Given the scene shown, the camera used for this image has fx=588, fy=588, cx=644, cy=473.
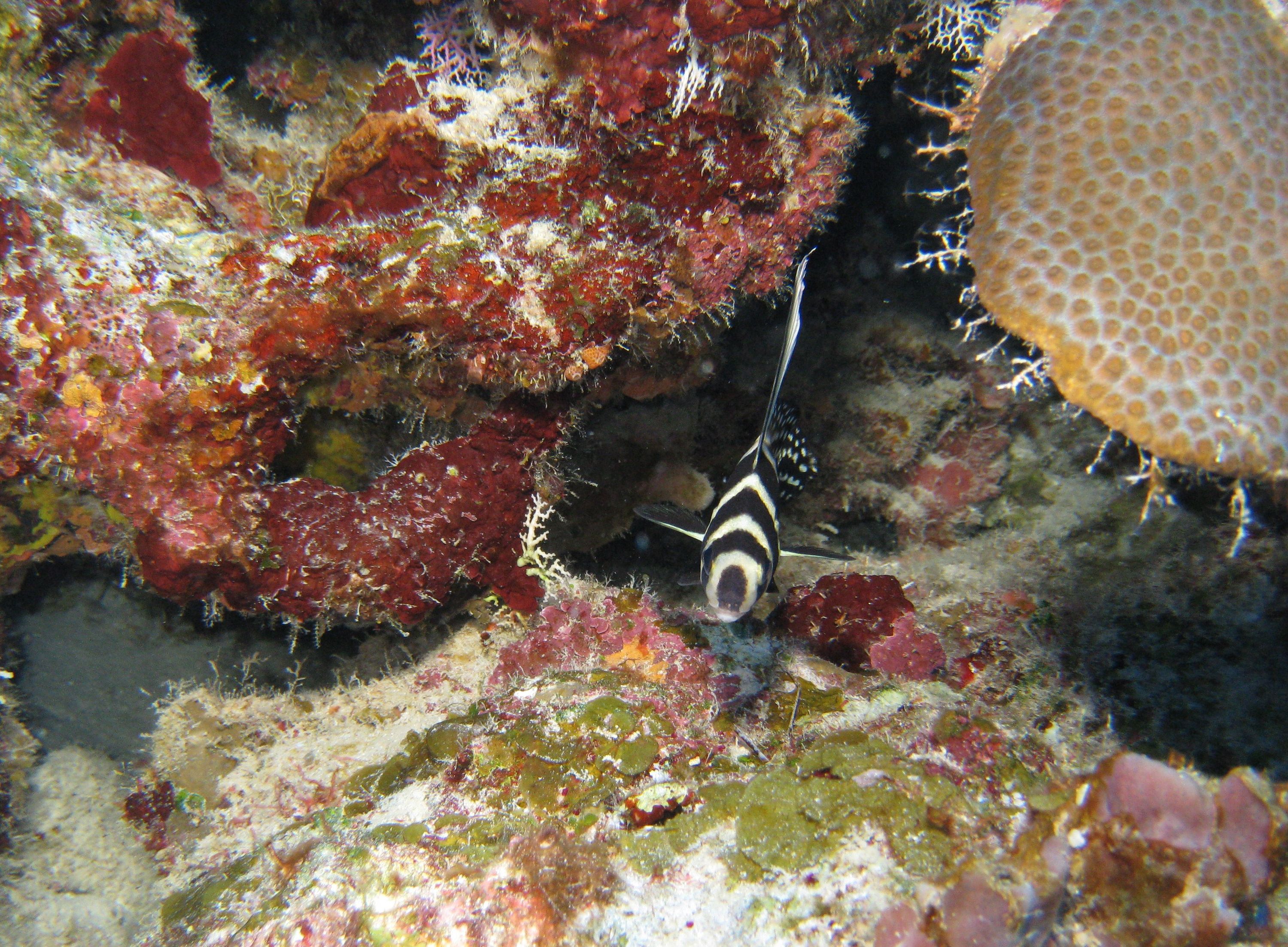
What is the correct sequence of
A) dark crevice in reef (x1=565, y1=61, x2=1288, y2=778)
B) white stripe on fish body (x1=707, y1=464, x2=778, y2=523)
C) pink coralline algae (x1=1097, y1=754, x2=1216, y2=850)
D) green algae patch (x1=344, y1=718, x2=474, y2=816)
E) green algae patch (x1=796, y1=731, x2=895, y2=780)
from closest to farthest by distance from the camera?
pink coralline algae (x1=1097, y1=754, x2=1216, y2=850) < green algae patch (x1=796, y1=731, x2=895, y2=780) < green algae patch (x1=344, y1=718, x2=474, y2=816) < white stripe on fish body (x1=707, y1=464, x2=778, y2=523) < dark crevice in reef (x1=565, y1=61, x2=1288, y2=778)

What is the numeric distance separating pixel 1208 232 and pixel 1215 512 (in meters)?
3.26

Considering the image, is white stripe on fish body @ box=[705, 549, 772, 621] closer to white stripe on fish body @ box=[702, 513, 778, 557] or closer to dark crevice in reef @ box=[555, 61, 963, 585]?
white stripe on fish body @ box=[702, 513, 778, 557]

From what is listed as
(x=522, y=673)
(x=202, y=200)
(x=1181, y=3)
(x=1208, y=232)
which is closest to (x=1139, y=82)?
(x=1181, y=3)

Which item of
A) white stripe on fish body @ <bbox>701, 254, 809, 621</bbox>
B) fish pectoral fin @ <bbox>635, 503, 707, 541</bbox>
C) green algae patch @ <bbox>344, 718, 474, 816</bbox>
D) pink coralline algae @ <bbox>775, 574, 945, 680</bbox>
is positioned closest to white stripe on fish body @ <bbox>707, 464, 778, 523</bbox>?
white stripe on fish body @ <bbox>701, 254, 809, 621</bbox>

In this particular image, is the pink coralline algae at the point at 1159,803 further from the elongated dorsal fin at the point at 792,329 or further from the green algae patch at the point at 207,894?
the green algae patch at the point at 207,894

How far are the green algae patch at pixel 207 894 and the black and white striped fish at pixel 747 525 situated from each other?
2.46m

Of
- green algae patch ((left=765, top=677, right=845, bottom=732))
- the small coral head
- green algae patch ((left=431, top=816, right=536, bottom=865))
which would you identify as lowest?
green algae patch ((left=431, top=816, right=536, bottom=865))

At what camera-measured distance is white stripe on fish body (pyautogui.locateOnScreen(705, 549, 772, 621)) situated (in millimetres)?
2596

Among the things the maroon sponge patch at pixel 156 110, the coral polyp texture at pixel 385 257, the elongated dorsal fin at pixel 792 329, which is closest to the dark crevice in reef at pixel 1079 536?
the elongated dorsal fin at pixel 792 329

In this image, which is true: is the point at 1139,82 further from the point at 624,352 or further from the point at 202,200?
the point at 202,200

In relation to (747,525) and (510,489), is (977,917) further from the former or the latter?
(510,489)

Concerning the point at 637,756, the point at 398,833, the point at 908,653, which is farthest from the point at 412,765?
the point at 908,653

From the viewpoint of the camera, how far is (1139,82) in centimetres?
229

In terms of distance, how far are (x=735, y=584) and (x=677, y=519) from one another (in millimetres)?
916
